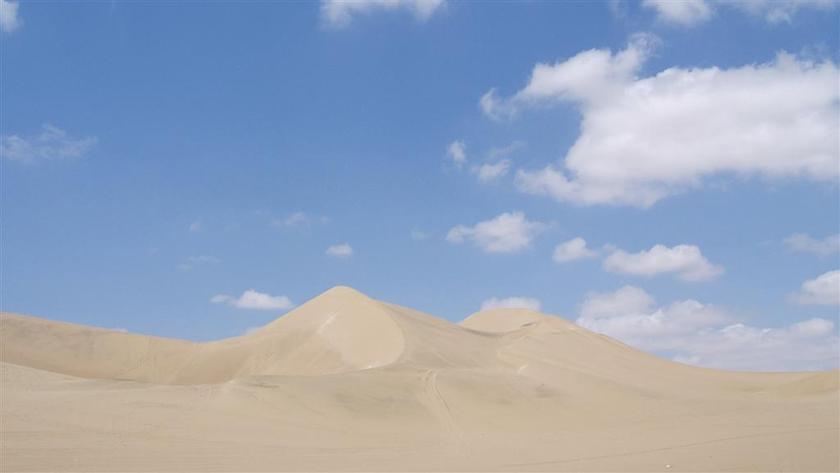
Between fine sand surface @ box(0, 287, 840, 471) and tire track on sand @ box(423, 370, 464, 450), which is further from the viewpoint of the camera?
tire track on sand @ box(423, 370, 464, 450)

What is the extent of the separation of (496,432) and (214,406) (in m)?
9.64

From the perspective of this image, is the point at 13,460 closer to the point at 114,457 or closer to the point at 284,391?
the point at 114,457

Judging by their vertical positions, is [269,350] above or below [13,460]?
above

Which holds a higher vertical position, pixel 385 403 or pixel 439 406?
pixel 385 403

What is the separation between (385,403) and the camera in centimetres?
2808

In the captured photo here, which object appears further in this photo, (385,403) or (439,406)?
(439,406)

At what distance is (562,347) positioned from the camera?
4516 cm

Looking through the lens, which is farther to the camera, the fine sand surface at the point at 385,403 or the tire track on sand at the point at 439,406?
the tire track on sand at the point at 439,406

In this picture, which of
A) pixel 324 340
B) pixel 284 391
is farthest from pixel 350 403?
pixel 324 340

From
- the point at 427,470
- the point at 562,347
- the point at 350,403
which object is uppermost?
the point at 562,347

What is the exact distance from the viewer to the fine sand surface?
19.7 meters

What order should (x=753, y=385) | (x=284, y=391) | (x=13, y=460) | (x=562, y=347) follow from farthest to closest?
(x=753, y=385) < (x=562, y=347) < (x=284, y=391) < (x=13, y=460)

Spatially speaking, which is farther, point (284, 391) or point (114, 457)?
point (284, 391)

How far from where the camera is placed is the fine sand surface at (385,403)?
64.6 feet
